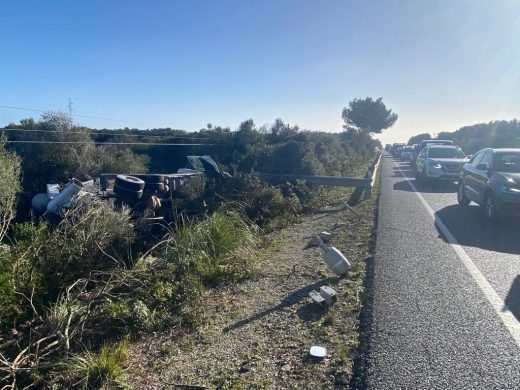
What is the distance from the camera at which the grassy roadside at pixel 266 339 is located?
370 centimetres

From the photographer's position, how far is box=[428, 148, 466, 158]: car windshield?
20102 mm

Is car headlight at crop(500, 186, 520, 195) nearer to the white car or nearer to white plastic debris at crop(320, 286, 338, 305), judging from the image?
white plastic debris at crop(320, 286, 338, 305)

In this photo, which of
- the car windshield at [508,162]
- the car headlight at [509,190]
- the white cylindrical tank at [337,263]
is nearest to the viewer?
the white cylindrical tank at [337,263]

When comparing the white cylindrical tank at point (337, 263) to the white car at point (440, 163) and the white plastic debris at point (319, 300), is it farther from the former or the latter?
the white car at point (440, 163)

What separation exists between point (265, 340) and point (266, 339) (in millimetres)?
22

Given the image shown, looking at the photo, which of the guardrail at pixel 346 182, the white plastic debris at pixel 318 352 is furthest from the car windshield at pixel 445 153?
the white plastic debris at pixel 318 352

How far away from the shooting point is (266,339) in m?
4.36

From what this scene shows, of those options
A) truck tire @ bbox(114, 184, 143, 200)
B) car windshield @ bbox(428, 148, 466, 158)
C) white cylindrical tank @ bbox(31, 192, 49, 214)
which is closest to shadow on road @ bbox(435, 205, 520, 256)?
truck tire @ bbox(114, 184, 143, 200)

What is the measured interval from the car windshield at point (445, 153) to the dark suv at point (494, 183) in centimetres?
775

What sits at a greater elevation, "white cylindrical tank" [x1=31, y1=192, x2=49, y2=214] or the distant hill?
the distant hill

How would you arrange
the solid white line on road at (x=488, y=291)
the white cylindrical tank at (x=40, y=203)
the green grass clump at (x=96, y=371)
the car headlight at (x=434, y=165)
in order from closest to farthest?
1. the green grass clump at (x=96, y=371)
2. the solid white line on road at (x=488, y=291)
3. the white cylindrical tank at (x=40, y=203)
4. the car headlight at (x=434, y=165)

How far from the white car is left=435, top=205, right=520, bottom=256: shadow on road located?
681 cm

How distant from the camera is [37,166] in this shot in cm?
2067

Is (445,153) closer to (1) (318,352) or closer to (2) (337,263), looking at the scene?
(2) (337,263)
